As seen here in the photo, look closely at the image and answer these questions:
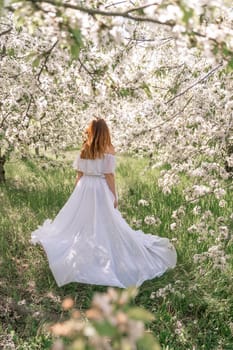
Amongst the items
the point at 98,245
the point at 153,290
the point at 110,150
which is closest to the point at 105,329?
the point at 153,290

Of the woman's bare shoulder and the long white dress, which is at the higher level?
the woman's bare shoulder

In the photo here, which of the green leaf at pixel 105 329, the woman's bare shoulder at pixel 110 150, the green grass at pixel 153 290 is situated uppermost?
the woman's bare shoulder at pixel 110 150

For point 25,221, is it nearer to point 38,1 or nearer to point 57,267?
point 57,267

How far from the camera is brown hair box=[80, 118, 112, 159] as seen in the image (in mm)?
4730

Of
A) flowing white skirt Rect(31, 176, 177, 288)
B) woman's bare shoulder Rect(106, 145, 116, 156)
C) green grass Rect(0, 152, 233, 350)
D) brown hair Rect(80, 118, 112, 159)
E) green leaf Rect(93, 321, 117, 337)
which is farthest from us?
woman's bare shoulder Rect(106, 145, 116, 156)

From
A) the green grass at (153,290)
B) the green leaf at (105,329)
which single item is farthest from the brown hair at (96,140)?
→ the green leaf at (105,329)

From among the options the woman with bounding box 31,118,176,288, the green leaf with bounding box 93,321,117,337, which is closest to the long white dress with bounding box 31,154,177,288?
the woman with bounding box 31,118,176,288

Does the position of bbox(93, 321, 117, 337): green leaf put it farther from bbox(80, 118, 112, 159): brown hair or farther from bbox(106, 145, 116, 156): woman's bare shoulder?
bbox(106, 145, 116, 156): woman's bare shoulder

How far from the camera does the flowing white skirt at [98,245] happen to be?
4551 mm

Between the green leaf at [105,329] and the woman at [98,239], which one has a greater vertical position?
the green leaf at [105,329]

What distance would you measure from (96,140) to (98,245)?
3.65ft

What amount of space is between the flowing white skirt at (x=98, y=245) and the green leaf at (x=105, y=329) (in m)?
3.65

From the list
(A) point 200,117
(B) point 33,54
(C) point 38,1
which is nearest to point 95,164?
(A) point 200,117

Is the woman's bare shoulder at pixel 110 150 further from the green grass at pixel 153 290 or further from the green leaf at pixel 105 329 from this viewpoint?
the green leaf at pixel 105 329
